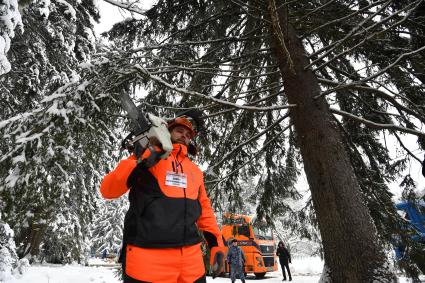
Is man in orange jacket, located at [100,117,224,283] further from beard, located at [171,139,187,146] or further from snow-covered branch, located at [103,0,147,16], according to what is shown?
snow-covered branch, located at [103,0,147,16]

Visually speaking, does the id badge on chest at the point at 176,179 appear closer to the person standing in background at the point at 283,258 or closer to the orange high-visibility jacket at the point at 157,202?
the orange high-visibility jacket at the point at 157,202

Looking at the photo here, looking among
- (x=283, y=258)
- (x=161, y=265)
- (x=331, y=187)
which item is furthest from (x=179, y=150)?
(x=283, y=258)

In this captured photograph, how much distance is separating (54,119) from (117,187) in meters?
1.44

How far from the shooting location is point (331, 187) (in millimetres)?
3715

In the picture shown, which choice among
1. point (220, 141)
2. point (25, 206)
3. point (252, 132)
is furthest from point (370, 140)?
point (25, 206)

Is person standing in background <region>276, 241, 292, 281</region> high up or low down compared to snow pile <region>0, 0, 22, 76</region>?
down

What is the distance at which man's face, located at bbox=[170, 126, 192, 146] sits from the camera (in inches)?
111

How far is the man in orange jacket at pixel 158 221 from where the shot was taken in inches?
84.4

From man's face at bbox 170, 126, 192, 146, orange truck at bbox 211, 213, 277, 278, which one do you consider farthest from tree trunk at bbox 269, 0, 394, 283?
orange truck at bbox 211, 213, 277, 278

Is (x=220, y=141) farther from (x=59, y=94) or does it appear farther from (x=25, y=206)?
(x=25, y=206)

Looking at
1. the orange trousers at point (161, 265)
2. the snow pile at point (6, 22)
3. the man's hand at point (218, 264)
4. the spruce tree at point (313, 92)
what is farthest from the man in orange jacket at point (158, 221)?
the snow pile at point (6, 22)

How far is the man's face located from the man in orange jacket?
302mm

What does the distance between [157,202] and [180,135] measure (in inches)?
29.4

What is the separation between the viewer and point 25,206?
2.99 meters
